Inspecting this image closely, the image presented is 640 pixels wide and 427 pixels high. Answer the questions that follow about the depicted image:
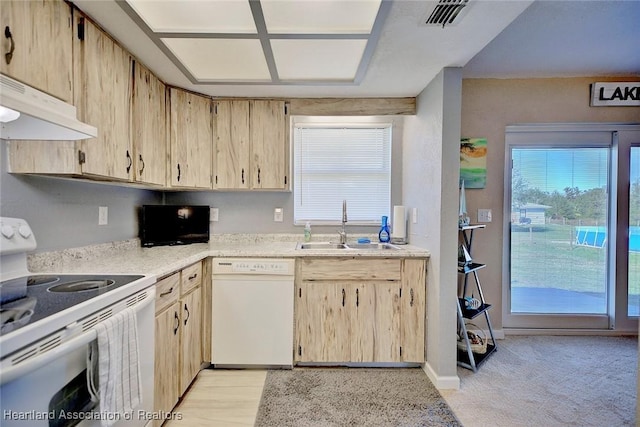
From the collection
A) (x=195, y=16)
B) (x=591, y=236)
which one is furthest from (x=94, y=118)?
(x=591, y=236)

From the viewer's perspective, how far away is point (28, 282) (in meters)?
1.26

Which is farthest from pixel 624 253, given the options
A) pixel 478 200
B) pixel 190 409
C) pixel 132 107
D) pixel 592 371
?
pixel 132 107

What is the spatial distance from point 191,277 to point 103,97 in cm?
120

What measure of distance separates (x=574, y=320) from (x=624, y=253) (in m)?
0.82

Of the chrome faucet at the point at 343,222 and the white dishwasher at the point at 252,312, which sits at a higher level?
the chrome faucet at the point at 343,222

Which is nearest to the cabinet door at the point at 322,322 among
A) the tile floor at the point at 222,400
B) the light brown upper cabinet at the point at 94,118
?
the tile floor at the point at 222,400

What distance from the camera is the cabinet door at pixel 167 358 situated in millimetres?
1576

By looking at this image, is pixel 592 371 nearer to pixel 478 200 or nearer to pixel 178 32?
pixel 478 200

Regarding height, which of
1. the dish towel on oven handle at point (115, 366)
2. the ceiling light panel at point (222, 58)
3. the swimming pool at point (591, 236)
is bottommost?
the dish towel on oven handle at point (115, 366)

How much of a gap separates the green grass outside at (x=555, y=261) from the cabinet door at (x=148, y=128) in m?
3.29

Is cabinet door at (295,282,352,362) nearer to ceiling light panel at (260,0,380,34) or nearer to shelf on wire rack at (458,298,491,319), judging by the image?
shelf on wire rack at (458,298,491,319)

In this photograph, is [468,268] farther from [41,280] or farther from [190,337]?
[41,280]

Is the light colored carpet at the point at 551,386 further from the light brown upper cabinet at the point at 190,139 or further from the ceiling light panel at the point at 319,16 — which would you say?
the light brown upper cabinet at the point at 190,139

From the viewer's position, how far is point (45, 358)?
820 millimetres
